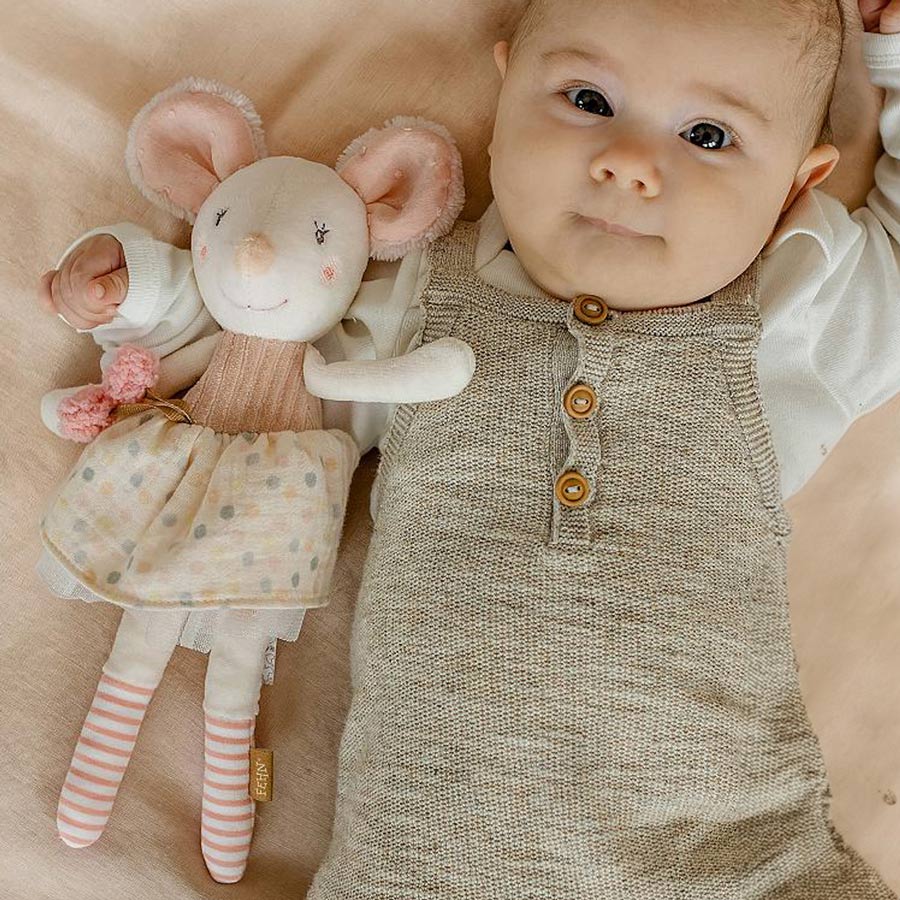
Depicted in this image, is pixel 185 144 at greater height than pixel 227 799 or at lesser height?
greater

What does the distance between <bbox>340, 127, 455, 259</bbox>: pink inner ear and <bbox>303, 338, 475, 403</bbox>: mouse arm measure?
0.18 metres

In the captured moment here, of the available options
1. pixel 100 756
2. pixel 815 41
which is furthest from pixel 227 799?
pixel 815 41

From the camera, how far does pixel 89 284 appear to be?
1.19 metres

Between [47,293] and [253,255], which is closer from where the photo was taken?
[253,255]

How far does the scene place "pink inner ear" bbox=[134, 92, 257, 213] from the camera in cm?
125

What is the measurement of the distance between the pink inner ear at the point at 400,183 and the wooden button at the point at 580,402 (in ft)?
0.94

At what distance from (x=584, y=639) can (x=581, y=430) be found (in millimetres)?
227

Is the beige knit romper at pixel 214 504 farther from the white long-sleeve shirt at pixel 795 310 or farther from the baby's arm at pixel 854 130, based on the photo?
the baby's arm at pixel 854 130

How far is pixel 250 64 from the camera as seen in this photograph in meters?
1.34

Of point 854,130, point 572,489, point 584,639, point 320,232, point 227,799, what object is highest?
point 320,232

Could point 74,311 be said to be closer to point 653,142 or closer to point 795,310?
point 653,142

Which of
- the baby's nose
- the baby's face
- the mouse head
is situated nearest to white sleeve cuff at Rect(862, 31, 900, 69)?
the baby's face

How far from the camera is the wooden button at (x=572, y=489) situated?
1116 mm

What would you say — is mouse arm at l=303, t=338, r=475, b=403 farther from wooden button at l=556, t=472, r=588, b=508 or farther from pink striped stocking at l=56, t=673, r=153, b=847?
pink striped stocking at l=56, t=673, r=153, b=847
